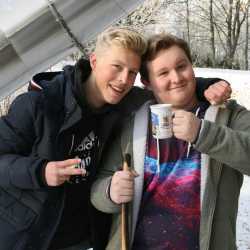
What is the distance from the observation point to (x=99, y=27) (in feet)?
12.0

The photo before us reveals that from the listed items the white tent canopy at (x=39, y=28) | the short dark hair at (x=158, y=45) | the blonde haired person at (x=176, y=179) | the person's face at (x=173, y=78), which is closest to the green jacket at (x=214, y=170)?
the blonde haired person at (x=176, y=179)

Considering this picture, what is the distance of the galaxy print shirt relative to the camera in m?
2.21

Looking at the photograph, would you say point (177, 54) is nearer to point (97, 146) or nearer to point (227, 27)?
point (97, 146)

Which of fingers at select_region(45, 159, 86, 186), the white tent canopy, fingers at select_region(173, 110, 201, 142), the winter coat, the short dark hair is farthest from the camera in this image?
the white tent canopy

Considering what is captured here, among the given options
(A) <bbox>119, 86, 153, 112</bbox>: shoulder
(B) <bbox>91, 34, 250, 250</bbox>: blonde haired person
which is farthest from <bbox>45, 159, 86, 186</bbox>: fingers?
(A) <bbox>119, 86, 153, 112</bbox>: shoulder

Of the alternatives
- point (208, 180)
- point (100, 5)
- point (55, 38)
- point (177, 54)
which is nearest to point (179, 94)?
point (177, 54)

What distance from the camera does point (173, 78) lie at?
2266 millimetres

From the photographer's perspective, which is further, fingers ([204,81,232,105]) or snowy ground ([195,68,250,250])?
snowy ground ([195,68,250,250])

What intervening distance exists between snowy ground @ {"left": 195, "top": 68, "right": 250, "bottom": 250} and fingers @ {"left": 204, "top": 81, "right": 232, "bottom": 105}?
2781mm

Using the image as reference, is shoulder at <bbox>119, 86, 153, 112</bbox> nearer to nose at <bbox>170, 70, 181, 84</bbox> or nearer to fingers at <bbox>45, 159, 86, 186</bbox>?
nose at <bbox>170, 70, 181, 84</bbox>

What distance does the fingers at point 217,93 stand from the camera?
2275 millimetres

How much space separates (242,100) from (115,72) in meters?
8.26

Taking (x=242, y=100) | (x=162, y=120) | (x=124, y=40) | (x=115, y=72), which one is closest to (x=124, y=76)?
(x=115, y=72)

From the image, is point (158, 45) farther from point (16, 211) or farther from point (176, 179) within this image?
point (16, 211)
